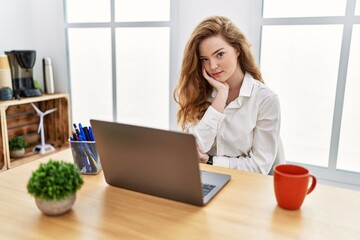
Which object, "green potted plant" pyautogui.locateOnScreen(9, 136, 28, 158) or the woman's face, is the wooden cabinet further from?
the woman's face

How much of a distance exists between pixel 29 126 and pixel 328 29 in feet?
8.41

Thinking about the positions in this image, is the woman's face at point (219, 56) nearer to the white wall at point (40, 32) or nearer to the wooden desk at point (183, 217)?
the wooden desk at point (183, 217)

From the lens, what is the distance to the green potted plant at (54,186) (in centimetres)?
77

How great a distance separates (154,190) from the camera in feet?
2.99

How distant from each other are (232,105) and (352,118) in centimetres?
106

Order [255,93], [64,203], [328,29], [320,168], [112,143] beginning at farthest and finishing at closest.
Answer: [320,168]
[328,29]
[255,93]
[112,143]
[64,203]

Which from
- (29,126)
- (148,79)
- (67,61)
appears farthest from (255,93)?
(29,126)

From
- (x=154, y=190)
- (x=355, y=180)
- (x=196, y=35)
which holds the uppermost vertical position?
(x=196, y=35)

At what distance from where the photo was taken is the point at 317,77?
2152mm

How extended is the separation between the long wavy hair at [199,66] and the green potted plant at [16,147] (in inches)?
68.1

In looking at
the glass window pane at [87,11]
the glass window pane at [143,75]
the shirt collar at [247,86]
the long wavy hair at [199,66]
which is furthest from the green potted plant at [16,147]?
the shirt collar at [247,86]

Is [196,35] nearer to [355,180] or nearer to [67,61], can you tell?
[355,180]

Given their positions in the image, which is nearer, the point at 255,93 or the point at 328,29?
the point at 255,93

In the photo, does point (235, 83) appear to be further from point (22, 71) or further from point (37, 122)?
point (37, 122)
